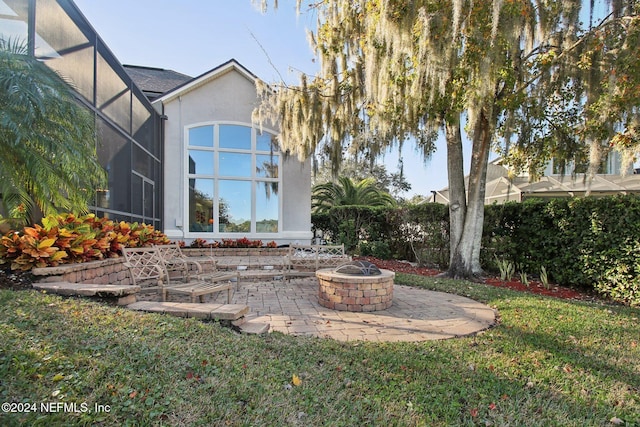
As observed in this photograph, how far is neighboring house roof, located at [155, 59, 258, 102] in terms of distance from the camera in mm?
9438

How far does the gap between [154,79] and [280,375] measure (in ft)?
42.9

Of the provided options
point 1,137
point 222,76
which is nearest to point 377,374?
point 1,137

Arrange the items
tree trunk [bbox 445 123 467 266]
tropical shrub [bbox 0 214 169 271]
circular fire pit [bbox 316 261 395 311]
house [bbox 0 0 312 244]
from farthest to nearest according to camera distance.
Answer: house [bbox 0 0 312 244], tree trunk [bbox 445 123 467 266], circular fire pit [bbox 316 261 395 311], tropical shrub [bbox 0 214 169 271]

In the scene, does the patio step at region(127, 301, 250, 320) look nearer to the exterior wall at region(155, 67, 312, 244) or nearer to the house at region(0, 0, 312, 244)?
the house at region(0, 0, 312, 244)

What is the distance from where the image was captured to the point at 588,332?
3.61m

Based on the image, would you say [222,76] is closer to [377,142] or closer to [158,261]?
[377,142]

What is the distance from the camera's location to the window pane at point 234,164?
386 inches

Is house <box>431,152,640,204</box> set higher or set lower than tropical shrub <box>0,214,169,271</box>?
higher

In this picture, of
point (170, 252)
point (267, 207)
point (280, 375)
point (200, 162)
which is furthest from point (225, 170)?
point (280, 375)

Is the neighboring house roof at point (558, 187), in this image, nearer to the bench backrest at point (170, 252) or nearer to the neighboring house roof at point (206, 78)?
the neighboring house roof at point (206, 78)

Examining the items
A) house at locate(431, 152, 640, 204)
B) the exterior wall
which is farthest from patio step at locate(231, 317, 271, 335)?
house at locate(431, 152, 640, 204)

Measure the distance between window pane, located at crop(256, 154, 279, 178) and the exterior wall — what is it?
0.84 ft

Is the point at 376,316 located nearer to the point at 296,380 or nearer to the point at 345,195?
the point at 296,380

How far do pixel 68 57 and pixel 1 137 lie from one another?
316cm
